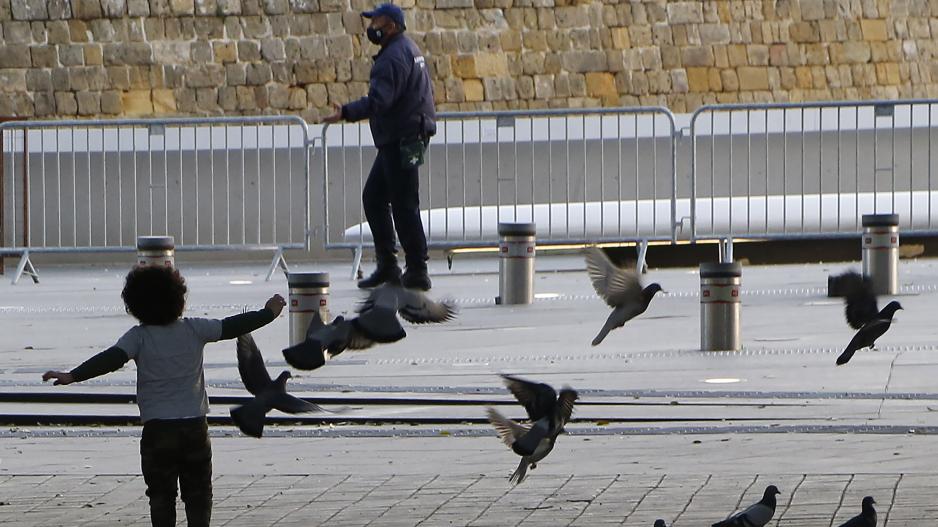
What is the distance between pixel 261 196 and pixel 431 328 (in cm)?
735

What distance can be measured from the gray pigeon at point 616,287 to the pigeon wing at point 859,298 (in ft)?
2.36

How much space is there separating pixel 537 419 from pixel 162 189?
45.0 feet

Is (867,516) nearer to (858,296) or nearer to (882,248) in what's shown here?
(858,296)

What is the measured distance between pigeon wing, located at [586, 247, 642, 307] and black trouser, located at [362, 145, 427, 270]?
559 centimetres

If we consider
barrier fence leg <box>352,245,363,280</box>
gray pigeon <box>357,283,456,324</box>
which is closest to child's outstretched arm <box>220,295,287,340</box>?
gray pigeon <box>357,283,456,324</box>

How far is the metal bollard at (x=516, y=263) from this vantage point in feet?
43.8

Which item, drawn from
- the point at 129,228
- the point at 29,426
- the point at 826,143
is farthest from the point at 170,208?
the point at 29,426

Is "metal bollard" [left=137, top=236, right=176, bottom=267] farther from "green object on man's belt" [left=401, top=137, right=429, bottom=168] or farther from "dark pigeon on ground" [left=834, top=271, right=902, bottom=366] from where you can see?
"dark pigeon on ground" [left=834, top=271, right=902, bottom=366]

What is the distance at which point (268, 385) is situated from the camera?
599 cm

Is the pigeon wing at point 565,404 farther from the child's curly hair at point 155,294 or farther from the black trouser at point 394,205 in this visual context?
the black trouser at point 394,205

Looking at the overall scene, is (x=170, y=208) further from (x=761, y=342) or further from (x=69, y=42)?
(x=69, y=42)

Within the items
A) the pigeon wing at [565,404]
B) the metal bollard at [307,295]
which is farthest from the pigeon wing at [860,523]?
the metal bollard at [307,295]

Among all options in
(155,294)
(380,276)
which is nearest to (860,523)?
(155,294)

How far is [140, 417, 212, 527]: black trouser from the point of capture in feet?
18.4
